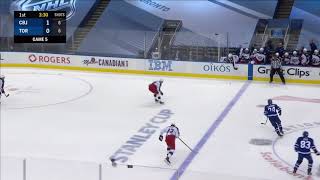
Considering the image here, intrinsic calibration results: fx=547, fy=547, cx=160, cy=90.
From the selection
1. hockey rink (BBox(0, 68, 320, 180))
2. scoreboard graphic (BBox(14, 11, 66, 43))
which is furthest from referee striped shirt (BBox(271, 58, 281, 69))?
scoreboard graphic (BBox(14, 11, 66, 43))

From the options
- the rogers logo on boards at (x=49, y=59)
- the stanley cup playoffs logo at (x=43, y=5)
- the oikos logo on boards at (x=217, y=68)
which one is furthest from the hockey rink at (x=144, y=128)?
the stanley cup playoffs logo at (x=43, y=5)

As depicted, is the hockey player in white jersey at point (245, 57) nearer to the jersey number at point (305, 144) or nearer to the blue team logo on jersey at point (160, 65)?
the blue team logo on jersey at point (160, 65)

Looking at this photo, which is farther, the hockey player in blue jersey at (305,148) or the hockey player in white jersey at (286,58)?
the hockey player in white jersey at (286,58)

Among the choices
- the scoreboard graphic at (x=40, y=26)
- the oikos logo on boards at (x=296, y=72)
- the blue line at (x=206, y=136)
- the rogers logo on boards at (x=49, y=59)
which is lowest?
the blue line at (x=206, y=136)

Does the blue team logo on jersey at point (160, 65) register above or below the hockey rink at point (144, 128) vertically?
above

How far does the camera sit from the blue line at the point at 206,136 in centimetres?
624

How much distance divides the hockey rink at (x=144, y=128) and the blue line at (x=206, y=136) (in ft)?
0.06

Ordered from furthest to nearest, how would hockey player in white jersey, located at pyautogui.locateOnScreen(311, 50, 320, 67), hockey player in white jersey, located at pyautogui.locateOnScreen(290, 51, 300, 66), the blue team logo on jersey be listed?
1. the blue team logo on jersey
2. hockey player in white jersey, located at pyautogui.locateOnScreen(290, 51, 300, 66)
3. hockey player in white jersey, located at pyautogui.locateOnScreen(311, 50, 320, 67)

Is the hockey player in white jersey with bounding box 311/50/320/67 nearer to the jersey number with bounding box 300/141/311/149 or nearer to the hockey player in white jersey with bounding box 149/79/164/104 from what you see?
the hockey player in white jersey with bounding box 149/79/164/104

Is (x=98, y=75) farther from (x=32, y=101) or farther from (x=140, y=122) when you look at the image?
(x=140, y=122)

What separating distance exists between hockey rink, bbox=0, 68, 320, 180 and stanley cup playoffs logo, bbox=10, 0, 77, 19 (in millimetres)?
7117

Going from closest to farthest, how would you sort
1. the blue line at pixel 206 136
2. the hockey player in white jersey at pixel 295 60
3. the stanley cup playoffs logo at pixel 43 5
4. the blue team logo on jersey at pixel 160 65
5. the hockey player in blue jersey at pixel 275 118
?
the blue line at pixel 206 136
the hockey player in blue jersey at pixel 275 118
the hockey player in white jersey at pixel 295 60
the blue team logo on jersey at pixel 160 65
the stanley cup playoffs logo at pixel 43 5

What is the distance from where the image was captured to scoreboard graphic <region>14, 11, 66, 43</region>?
12.0m

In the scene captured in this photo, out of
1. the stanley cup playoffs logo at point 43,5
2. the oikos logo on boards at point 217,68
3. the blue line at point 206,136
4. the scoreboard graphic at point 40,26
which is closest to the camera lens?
the blue line at point 206,136
